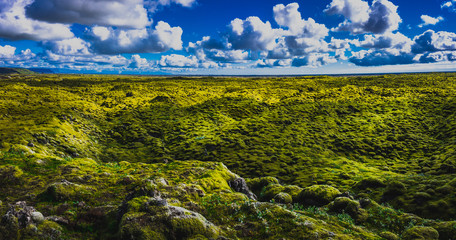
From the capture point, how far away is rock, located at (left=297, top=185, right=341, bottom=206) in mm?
19969

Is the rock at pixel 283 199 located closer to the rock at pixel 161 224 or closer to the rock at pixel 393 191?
the rock at pixel 161 224

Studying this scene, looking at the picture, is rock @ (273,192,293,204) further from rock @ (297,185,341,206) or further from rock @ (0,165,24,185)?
rock @ (0,165,24,185)

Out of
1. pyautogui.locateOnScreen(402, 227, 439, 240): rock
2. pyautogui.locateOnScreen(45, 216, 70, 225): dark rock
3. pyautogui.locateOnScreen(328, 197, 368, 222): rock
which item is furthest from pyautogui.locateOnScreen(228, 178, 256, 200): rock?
pyautogui.locateOnScreen(45, 216, 70, 225): dark rock

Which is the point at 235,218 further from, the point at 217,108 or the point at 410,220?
the point at 217,108

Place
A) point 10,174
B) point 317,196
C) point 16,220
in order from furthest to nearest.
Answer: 1. point 317,196
2. point 10,174
3. point 16,220

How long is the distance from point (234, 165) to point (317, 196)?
18842 millimetres

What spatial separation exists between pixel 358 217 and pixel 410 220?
3.51m

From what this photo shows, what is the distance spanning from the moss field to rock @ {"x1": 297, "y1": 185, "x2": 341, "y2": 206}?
93 mm

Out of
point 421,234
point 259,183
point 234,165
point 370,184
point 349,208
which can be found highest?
point 421,234

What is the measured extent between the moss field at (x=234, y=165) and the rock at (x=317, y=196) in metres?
0.09

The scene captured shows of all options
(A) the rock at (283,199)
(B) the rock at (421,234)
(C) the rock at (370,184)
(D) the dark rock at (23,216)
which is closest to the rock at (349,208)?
(A) the rock at (283,199)

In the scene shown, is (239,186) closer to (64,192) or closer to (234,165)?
(64,192)

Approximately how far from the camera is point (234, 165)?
124ft

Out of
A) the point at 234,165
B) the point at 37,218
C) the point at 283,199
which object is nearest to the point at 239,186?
the point at 283,199
